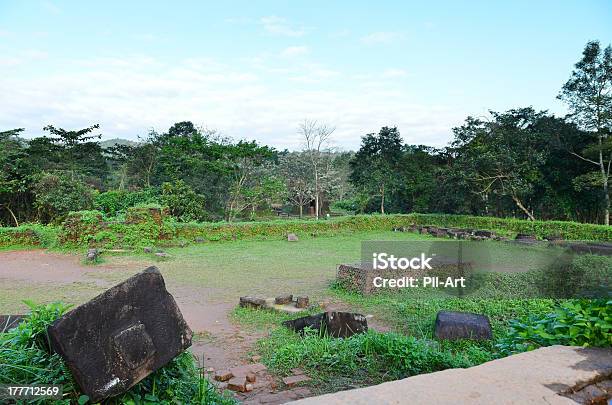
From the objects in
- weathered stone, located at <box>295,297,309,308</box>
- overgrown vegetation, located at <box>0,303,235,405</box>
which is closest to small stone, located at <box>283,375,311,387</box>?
overgrown vegetation, located at <box>0,303,235,405</box>

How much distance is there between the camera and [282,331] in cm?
598

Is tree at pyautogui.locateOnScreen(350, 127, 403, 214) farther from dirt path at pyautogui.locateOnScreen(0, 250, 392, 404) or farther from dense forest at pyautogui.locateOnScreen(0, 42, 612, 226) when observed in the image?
dirt path at pyautogui.locateOnScreen(0, 250, 392, 404)

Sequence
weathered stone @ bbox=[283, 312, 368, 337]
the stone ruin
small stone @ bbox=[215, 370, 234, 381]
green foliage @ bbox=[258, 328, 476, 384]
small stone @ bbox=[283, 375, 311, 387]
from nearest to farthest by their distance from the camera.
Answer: small stone @ bbox=[283, 375, 311, 387] < green foliage @ bbox=[258, 328, 476, 384] < small stone @ bbox=[215, 370, 234, 381] < weathered stone @ bbox=[283, 312, 368, 337] < the stone ruin

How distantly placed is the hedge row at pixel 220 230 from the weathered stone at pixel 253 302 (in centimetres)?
906

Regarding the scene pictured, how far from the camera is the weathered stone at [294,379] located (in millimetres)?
3824

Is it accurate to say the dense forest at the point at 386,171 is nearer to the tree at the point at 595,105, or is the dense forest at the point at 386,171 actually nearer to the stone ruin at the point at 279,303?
the tree at the point at 595,105

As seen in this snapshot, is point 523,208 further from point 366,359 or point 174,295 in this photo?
point 366,359

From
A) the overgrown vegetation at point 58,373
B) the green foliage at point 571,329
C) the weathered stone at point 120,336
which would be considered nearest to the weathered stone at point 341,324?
the green foliage at point 571,329

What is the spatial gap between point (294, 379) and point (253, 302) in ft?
12.4

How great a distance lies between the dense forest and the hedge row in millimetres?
1768

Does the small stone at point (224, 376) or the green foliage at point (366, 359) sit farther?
the small stone at point (224, 376)

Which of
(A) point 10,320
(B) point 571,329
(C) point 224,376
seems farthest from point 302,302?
(B) point 571,329

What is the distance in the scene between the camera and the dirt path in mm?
4801

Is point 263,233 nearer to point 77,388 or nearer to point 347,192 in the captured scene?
point 77,388
